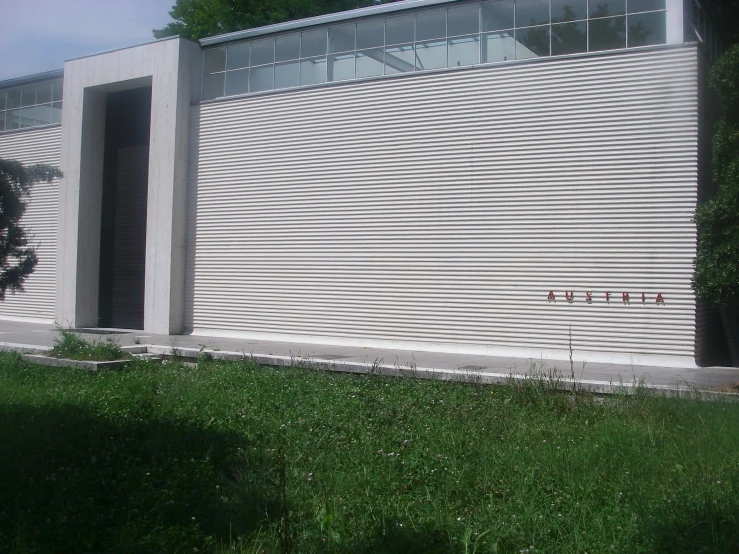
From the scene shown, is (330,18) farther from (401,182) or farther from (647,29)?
(647,29)

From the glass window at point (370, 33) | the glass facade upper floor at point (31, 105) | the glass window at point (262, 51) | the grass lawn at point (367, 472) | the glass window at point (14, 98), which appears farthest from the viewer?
the glass window at point (14, 98)

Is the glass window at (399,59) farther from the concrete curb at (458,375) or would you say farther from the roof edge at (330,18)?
the concrete curb at (458,375)

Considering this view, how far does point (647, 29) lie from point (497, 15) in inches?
129

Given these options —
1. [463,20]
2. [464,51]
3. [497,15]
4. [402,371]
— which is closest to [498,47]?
[497,15]

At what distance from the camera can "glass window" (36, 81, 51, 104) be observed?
80.1 feet

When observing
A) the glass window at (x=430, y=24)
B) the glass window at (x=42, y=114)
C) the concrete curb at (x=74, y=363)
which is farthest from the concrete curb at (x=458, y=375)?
the glass window at (x=42, y=114)

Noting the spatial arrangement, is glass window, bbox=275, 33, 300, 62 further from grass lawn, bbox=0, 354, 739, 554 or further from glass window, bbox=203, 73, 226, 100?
grass lawn, bbox=0, 354, 739, 554

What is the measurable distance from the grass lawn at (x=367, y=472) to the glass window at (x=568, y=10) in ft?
30.7

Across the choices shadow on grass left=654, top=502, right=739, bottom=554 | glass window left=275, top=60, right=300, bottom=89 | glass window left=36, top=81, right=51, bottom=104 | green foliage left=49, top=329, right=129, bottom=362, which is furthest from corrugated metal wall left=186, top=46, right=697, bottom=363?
shadow on grass left=654, top=502, right=739, bottom=554

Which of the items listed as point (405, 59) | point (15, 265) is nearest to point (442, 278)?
point (405, 59)

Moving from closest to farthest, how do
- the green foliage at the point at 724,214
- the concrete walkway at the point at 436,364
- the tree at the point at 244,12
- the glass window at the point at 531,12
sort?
1. the concrete walkway at the point at 436,364
2. the green foliage at the point at 724,214
3. the glass window at the point at 531,12
4. the tree at the point at 244,12

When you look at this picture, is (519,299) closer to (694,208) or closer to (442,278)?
(442,278)

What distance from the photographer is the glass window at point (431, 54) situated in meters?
17.2

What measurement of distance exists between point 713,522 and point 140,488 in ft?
14.4
